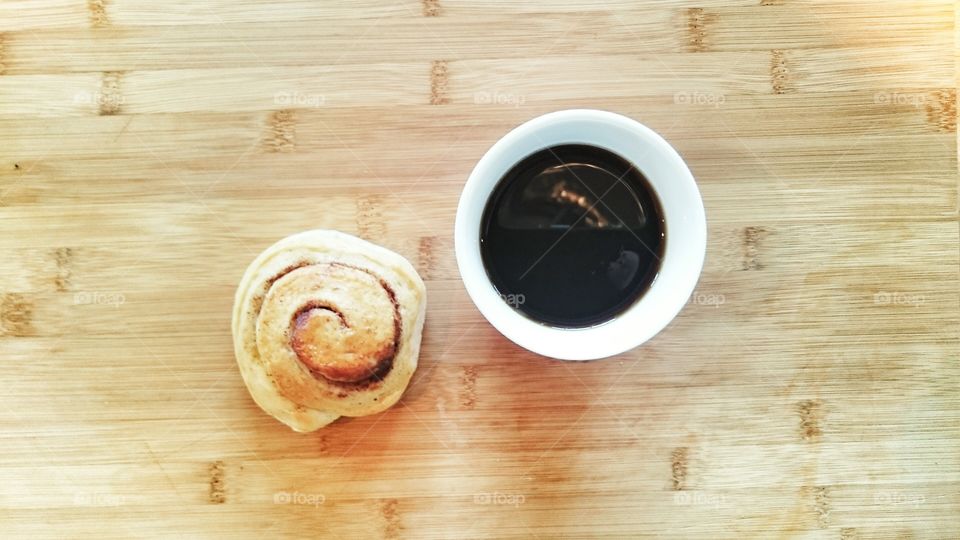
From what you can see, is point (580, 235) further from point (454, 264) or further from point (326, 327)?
point (326, 327)

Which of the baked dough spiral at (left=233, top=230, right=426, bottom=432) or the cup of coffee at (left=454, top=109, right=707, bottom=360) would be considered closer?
the cup of coffee at (left=454, top=109, right=707, bottom=360)

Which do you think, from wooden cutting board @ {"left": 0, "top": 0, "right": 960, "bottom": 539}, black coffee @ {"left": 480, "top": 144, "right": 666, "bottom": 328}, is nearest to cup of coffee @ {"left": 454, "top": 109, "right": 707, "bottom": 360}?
black coffee @ {"left": 480, "top": 144, "right": 666, "bottom": 328}

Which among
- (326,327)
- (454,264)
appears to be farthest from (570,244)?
(326,327)

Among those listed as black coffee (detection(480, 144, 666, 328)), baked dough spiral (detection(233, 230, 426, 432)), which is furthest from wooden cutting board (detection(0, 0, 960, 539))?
black coffee (detection(480, 144, 666, 328))

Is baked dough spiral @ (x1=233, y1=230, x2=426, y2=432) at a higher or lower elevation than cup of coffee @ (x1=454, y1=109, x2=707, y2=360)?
lower

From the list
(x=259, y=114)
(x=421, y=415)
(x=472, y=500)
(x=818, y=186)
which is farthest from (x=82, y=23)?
(x=818, y=186)

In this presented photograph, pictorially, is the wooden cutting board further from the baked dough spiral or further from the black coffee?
the black coffee

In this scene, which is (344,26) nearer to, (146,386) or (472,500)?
(146,386)
